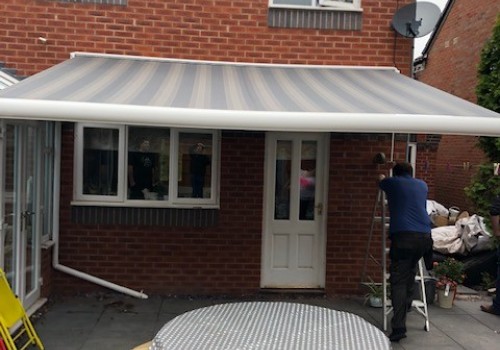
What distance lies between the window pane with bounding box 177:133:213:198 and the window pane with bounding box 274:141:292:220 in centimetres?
92

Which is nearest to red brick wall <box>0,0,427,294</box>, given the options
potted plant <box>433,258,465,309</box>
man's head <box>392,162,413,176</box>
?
potted plant <box>433,258,465,309</box>

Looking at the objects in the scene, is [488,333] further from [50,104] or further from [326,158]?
[50,104]

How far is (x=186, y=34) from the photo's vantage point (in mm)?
6277

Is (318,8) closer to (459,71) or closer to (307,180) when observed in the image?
(307,180)

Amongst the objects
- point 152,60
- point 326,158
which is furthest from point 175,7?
point 326,158

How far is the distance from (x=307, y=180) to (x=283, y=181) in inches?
12.6

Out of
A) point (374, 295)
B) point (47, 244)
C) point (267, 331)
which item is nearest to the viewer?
point (267, 331)

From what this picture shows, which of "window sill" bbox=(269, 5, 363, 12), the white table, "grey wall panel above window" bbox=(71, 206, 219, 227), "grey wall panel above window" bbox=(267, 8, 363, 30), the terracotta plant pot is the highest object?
"window sill" bbox=(269, 5, 363, 12)

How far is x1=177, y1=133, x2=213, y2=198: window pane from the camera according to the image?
655cm

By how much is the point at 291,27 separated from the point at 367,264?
3.19 meters

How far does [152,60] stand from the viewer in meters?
6.20

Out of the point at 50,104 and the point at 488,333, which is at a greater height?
the point at 50,104

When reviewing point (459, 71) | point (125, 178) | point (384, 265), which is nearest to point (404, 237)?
point (384, 265)

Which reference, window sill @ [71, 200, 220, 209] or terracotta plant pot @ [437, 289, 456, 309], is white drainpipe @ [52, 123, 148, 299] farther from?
terracotta plant pot @ [437, 289, 456, 309]
